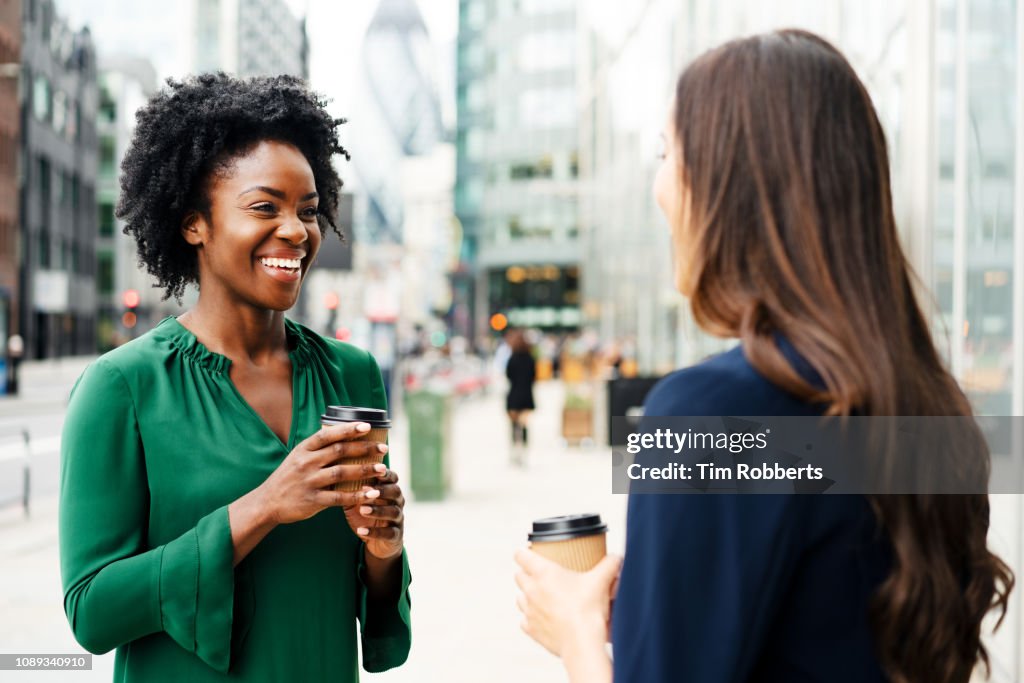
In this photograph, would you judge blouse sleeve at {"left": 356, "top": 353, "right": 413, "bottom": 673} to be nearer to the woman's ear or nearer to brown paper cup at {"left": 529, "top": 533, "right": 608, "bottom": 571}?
the woman's ear

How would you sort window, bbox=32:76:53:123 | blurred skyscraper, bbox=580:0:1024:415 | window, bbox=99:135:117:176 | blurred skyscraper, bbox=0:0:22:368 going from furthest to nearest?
1. window, bbox=99:135:117:176
2. window, bbox=32:76:53:123
3. blurred skyscraper, bbox=0:0:22:368
4. blurred skyscraper, bbox=580:0:1024:415

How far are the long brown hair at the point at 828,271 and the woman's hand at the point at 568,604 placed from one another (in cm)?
33

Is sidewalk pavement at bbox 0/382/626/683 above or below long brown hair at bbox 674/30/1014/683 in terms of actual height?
below

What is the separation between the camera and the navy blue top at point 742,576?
1.12 meters

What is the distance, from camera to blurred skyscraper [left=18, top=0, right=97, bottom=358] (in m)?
43.7

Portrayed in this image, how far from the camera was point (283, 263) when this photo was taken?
194cm

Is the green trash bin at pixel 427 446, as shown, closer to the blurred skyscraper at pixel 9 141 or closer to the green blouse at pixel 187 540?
the green blouse at pixel 187 540

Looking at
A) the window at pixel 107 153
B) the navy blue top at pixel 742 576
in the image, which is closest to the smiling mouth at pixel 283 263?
the navy blue top at pixel 742 576

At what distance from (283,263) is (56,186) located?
5468 cm

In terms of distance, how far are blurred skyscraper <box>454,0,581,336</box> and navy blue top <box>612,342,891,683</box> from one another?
2539 inches

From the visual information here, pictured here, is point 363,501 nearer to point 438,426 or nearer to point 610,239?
point 438,426

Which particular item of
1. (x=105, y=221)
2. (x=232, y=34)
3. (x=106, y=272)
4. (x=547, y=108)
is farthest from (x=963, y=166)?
(x=232, y=34)

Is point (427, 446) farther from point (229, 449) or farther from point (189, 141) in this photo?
point (229, 449)

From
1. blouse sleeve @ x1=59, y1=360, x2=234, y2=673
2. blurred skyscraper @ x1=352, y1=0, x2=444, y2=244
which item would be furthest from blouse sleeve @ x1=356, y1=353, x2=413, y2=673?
blurred skyscraper @ x1=352, y1=0, x2=444, y2=244
